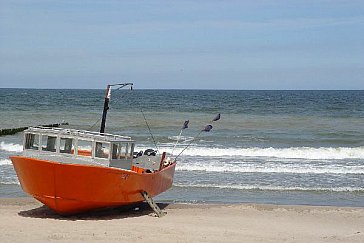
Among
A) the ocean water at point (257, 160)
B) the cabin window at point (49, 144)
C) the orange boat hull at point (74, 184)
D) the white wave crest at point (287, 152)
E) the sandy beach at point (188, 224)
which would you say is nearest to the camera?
the sandy beach at point (188, 224)

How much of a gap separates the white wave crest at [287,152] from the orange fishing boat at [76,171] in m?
15.7

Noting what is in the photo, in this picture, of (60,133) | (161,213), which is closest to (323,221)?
(161,213)

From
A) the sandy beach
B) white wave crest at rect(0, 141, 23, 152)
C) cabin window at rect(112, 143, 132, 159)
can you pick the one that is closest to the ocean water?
white wave crest at rect(0, 141, 23, 152)

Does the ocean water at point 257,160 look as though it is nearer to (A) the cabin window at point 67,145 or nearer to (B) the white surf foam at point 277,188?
(B) the white surf foam at point 277,188


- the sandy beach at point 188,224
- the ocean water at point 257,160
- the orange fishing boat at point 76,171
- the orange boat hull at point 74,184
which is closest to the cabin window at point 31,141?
the orange fishing boat at point 76,171

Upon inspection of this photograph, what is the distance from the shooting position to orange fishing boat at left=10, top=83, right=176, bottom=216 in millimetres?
15812

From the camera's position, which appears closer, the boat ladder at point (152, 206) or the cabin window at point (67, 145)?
the cabin window at point (67, 145)

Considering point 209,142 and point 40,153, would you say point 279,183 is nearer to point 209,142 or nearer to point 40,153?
Answer: point 40,153

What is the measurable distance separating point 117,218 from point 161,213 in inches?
52.4

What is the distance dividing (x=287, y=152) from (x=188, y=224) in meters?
18.4

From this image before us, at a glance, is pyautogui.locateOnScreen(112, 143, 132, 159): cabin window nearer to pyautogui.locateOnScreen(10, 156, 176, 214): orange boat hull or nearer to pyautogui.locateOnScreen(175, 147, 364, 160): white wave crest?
pyautogui.locateOnScreen(10, 156, 176, 214): orange boat hull

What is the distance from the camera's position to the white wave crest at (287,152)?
32.5m

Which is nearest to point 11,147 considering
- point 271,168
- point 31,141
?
point 271,168

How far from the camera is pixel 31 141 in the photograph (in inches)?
666
